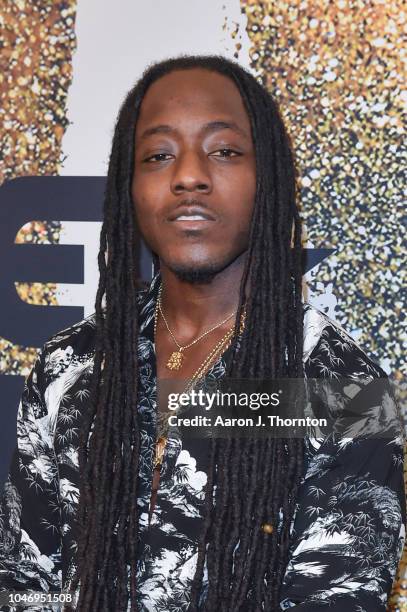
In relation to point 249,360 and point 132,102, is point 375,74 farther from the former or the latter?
point 249,360

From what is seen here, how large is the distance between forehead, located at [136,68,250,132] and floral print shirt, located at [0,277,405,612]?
30cm

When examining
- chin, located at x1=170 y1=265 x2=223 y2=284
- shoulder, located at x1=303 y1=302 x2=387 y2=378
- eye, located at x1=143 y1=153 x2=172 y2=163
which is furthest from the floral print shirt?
eye, located at x1=143 y1=153 x2=172 y2=163

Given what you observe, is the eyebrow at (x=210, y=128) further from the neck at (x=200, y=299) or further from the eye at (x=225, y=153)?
the neck at (x=200, y=299)

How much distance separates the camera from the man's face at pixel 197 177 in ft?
3.97

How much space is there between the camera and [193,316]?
4.40 feet

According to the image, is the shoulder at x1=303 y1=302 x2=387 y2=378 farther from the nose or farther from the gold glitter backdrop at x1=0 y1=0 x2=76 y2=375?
the gold glitter backdrop at x1=0 y1=0 x2=76 y2=375

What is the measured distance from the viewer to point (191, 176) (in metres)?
1.20

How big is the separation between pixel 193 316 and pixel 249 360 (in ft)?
0.54

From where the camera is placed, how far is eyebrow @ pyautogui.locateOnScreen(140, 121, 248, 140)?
4.07 ft

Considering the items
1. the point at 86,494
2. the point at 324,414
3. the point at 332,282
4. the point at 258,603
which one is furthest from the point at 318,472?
the point at 332,282

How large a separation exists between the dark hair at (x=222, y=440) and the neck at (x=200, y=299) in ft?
0.12

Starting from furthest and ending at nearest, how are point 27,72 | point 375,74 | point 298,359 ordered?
1. point 27,72
2. point 375,74
3. point 298,359

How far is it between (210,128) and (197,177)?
92 millimetres

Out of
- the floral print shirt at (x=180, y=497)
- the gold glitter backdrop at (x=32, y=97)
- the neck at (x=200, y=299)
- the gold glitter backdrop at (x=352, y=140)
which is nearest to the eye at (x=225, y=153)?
the neck at (x=200, y=299)
